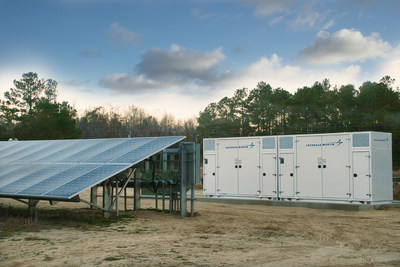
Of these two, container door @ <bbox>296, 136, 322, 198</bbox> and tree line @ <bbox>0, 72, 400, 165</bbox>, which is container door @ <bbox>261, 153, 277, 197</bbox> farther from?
tree line @ <bbox>0, 72, 400, 165</bbox>

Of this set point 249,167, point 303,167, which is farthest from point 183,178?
point 303,167

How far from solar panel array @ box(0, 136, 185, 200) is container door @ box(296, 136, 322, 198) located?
719 cm

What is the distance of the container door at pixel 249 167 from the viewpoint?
20.8m

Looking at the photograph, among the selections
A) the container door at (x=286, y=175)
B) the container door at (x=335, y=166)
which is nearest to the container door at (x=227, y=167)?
the container door at (x=286, y=175)

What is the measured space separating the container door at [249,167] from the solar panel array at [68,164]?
6510 millimetres

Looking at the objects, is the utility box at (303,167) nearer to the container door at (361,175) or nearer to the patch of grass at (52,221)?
the container door at (361,175)

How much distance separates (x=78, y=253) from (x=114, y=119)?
75.9 m

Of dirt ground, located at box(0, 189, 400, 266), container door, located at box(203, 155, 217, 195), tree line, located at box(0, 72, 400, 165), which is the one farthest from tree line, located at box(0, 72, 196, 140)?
dirt ground, located at box(0, 189, 400, 266)

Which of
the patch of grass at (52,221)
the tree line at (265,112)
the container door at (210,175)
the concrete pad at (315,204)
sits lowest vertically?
the concrete pad at (315,204)

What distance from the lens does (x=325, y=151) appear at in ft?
62.6

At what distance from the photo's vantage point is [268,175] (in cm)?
2050

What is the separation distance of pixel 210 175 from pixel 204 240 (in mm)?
11358

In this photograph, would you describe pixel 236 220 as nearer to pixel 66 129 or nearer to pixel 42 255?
pixel 42 255

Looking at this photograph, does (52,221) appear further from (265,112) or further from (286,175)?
(265,112)
